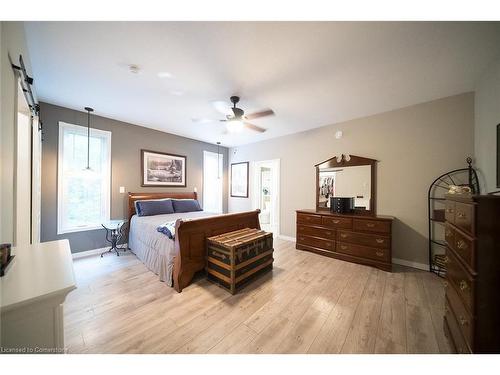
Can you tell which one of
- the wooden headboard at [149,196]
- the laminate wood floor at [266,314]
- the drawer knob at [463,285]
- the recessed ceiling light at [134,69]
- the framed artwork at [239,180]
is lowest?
the laminate wood floor at [266,314]

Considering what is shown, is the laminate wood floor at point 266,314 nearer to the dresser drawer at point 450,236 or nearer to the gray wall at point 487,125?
the dresser drawer at point 450,236

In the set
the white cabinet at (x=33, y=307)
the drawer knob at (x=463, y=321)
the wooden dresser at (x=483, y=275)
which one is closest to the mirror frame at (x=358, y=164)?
the drawer knob at (x=463, y=321)

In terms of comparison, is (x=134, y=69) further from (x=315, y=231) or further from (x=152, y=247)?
(x=315, y=231)

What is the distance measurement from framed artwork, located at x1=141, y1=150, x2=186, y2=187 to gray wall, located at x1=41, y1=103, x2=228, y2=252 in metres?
0.11

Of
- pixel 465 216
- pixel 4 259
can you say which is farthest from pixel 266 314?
pixel 4 259

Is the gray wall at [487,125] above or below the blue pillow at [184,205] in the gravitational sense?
above

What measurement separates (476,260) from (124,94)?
3.86 m

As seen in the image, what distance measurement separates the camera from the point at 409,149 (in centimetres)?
288

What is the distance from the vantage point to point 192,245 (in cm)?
230

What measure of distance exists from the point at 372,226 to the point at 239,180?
357cm

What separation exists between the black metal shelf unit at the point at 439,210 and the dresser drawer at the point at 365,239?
2.08 ft

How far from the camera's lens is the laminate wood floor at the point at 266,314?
4.65 ft
